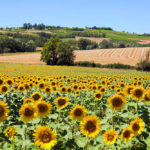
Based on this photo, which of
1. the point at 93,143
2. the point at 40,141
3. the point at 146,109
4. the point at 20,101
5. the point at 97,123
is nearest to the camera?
the point at 40,141

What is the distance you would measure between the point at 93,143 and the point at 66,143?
0.85 meters

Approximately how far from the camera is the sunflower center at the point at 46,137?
319 cm

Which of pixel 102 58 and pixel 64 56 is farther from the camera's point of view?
pixel 102 58

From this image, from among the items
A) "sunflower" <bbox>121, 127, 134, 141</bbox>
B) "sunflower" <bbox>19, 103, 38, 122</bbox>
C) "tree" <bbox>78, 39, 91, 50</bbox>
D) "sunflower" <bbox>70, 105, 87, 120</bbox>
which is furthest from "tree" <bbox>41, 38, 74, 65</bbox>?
"sunflower" <bbox>121, 127, 134, 141</bbox>

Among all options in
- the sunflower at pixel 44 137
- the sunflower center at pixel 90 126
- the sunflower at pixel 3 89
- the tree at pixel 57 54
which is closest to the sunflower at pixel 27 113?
the sunflower at pixel 44 137

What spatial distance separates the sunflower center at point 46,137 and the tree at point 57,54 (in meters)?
58.9

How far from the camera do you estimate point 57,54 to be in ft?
209

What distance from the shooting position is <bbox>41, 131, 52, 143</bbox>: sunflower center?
319 cm

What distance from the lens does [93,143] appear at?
446cm

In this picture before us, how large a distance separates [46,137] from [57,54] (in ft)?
200

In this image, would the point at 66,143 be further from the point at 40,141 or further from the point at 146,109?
the point at 146,109

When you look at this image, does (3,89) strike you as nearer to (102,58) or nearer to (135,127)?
(135,127)

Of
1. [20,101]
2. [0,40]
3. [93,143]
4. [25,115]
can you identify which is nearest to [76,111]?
[93,143]

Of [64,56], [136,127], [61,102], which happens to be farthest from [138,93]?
[64,56]
